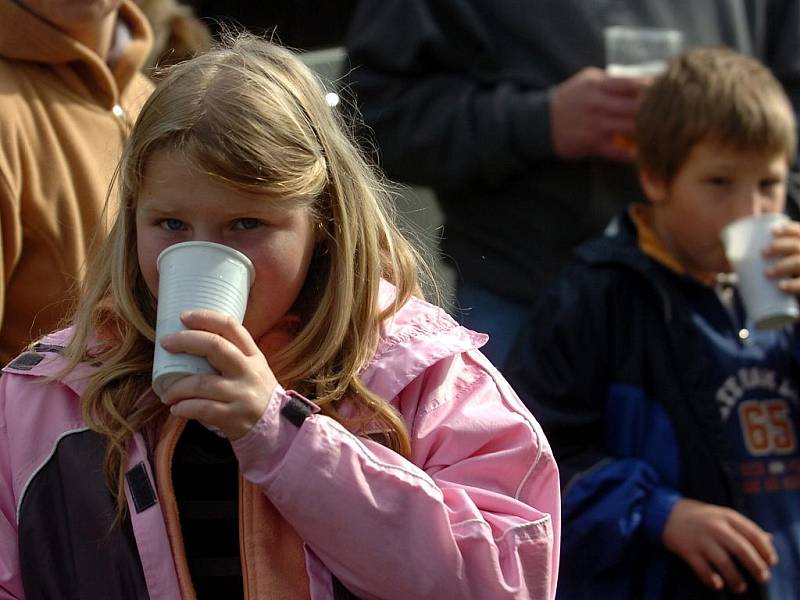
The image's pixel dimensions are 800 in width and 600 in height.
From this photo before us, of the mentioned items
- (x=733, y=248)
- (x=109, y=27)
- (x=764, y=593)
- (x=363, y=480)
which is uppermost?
(x=109, y=27)

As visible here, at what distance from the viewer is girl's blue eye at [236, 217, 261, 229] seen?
7.02 ft

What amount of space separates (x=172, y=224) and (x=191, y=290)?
189 mm

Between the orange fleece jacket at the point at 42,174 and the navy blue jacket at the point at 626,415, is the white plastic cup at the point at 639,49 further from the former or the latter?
the orange fleece jacket at the point at 42,174

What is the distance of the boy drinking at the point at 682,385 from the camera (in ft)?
10.9

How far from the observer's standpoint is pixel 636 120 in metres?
3.74

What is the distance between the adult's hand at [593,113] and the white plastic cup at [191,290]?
185 cm

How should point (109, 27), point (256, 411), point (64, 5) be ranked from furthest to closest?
point (109, 27) → point (64, 5) → point (256, 411)

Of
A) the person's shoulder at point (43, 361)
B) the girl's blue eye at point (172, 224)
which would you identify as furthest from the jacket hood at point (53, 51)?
the girl's blue eye at point (172, 224)

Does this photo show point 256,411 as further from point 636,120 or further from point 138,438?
point 636,120

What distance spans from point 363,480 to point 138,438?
1.26ft

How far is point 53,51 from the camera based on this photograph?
279cm

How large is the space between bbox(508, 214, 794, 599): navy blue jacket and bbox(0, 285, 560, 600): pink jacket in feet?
3.64

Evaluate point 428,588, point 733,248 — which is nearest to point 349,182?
point 428,588

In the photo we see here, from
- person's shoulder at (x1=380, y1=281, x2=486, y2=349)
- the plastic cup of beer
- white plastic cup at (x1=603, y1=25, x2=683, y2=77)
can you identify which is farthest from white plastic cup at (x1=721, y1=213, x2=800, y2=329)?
person's shoulder at (x1=380, y1=281, x2=486, y2=349)
